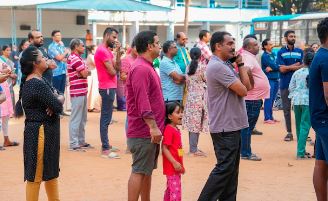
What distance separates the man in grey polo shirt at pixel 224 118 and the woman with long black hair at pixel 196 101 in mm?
2910

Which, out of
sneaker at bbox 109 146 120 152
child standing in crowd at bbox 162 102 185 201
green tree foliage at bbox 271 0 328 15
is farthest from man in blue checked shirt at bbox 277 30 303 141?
green tree foliage at bbox 271 0 328 15

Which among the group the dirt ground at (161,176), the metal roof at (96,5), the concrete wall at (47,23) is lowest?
the dirt ground at (161,176)

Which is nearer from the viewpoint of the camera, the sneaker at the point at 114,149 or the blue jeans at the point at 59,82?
the sneaker at the point at 114,149

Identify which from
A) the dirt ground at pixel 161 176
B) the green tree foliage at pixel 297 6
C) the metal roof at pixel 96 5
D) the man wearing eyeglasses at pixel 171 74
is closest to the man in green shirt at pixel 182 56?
the man wearing eyeglasses at pixel 171 74

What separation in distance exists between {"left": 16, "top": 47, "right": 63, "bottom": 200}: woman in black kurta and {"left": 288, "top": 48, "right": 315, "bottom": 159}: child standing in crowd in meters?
4.52

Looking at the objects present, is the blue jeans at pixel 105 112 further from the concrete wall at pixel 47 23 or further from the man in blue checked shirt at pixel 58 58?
the concrete wall at pixel 47 23

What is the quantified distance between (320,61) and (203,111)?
3.90m

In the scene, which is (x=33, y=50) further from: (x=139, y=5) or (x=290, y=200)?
(x=139, y=5)

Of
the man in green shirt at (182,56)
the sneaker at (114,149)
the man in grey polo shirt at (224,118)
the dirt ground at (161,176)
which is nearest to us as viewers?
the man in grey polo shirt at (224,118)

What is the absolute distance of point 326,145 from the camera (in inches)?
205

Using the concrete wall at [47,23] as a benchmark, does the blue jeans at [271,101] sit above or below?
below

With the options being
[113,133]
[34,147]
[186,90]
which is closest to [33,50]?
[34,147]

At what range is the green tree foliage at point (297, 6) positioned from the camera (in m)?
45.6

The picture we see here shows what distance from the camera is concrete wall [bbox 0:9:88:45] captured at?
27.3m
